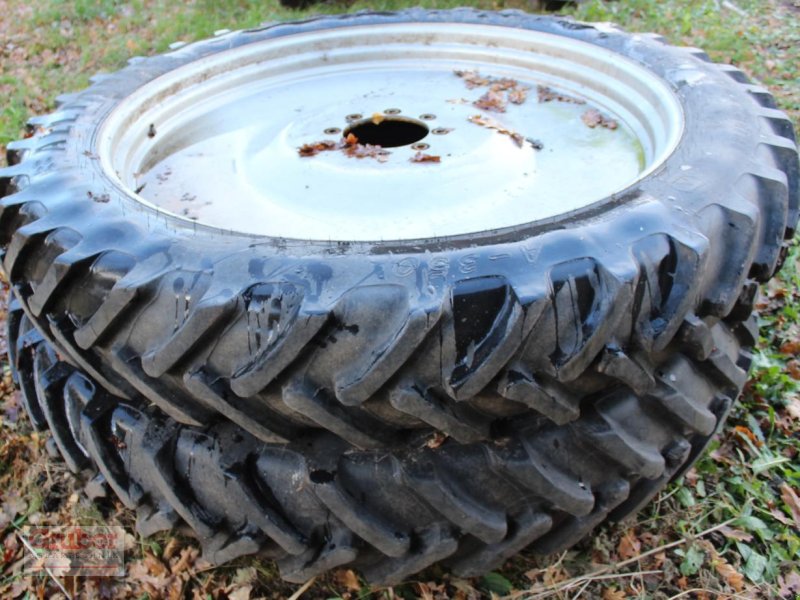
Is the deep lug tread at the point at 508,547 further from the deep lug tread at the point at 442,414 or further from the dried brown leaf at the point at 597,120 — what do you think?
the dried brown leaf at the point at 597,120

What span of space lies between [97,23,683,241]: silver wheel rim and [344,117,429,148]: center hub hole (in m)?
0.01

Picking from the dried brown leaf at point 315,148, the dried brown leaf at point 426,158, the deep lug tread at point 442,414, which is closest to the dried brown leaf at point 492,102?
the dried brown leaf at point 426,158

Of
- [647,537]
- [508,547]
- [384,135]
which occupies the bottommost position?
[647,537]

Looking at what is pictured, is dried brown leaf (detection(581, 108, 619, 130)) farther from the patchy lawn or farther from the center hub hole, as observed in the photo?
the patchy lawn

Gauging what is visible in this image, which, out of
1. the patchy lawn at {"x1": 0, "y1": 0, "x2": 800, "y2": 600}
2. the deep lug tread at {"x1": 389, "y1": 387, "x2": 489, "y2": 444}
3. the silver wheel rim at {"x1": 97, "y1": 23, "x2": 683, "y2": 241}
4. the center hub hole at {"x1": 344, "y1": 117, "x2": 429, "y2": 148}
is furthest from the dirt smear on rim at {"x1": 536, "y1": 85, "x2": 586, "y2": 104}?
the deep lug tread at {"x1": 389, "y1": 387, "x2": 489, "y2": 444}

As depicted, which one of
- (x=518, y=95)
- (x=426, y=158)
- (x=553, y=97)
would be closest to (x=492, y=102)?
(x=518, y=95)

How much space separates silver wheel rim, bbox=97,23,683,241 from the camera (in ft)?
6.73

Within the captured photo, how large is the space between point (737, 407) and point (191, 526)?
1826mm

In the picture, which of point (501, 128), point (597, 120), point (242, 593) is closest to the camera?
point (242, 593)

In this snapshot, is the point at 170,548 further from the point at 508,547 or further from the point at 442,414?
the point at 442,414

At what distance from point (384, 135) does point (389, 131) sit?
2 cm

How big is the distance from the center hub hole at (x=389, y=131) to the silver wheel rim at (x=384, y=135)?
0.01m

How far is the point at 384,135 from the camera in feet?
8.56

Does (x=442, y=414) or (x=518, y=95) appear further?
(x=518, y=95)
